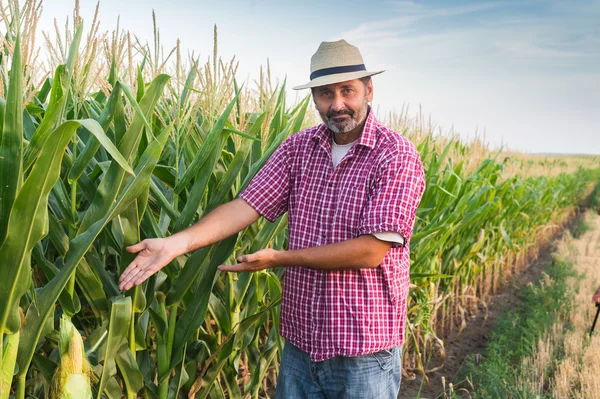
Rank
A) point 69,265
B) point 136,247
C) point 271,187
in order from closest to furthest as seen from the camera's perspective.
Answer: point 69,265
point 136,247
point 271,187

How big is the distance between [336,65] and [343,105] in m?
0.17

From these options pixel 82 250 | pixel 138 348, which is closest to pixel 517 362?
pixel 138 348

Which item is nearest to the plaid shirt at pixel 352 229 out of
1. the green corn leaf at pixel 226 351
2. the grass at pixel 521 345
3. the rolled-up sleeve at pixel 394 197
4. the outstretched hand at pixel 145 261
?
the rolled-up sleeve at pixel 394 197

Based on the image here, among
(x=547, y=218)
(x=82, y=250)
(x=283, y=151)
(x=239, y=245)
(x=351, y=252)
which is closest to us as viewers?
(x=82, y=250)

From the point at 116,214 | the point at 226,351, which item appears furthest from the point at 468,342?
the point at 116,214

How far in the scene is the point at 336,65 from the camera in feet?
7.23

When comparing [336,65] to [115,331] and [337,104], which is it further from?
[115,331]

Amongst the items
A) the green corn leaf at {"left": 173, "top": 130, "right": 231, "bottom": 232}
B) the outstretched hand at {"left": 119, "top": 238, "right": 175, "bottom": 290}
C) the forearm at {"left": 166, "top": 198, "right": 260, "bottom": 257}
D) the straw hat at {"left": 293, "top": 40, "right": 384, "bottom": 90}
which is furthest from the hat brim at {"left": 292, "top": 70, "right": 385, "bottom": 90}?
the outstretched hand at {"left": 119, "top": 238, "right": 175, "bottom": 290}

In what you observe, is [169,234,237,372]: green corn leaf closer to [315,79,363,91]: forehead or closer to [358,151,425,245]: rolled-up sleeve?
[358,151,425,245]: rolled-up sleeve

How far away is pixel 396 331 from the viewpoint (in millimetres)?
2217

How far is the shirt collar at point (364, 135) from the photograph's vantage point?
2145 millimetres

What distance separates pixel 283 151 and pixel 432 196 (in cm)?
242

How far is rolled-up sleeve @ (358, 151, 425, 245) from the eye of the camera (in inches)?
78.6

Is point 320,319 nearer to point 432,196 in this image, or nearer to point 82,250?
point 82,250
